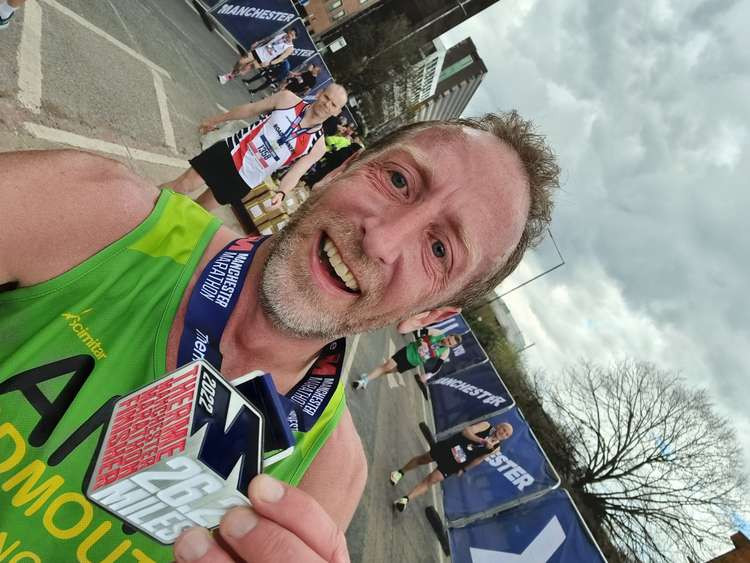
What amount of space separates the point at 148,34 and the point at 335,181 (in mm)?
6111

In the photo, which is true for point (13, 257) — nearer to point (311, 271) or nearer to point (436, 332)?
point (311, 271)

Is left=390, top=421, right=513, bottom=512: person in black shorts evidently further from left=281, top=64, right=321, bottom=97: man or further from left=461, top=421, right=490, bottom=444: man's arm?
left=281, top=64, right=321, bottom=97: man

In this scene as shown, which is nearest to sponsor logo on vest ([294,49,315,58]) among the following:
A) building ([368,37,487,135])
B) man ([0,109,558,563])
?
man ([0,109,558,563])

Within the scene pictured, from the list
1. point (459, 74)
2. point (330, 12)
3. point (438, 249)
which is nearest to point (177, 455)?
point (438, 249)

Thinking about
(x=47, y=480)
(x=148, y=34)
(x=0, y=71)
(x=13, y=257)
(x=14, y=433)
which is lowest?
(x=47, y=480)

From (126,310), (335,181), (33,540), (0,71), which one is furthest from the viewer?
(0,71)

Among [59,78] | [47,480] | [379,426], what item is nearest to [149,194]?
[47,480]

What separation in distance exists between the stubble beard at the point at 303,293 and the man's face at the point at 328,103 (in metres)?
3.35

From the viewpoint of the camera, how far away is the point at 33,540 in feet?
3.62

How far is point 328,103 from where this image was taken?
489 cm

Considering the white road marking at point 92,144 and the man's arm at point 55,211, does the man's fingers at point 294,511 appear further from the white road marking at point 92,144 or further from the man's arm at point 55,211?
the white road marking at point 92,144

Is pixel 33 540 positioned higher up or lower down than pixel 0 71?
lower down

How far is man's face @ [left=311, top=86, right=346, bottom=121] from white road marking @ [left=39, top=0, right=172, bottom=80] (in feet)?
8.67

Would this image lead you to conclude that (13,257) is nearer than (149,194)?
Yes
